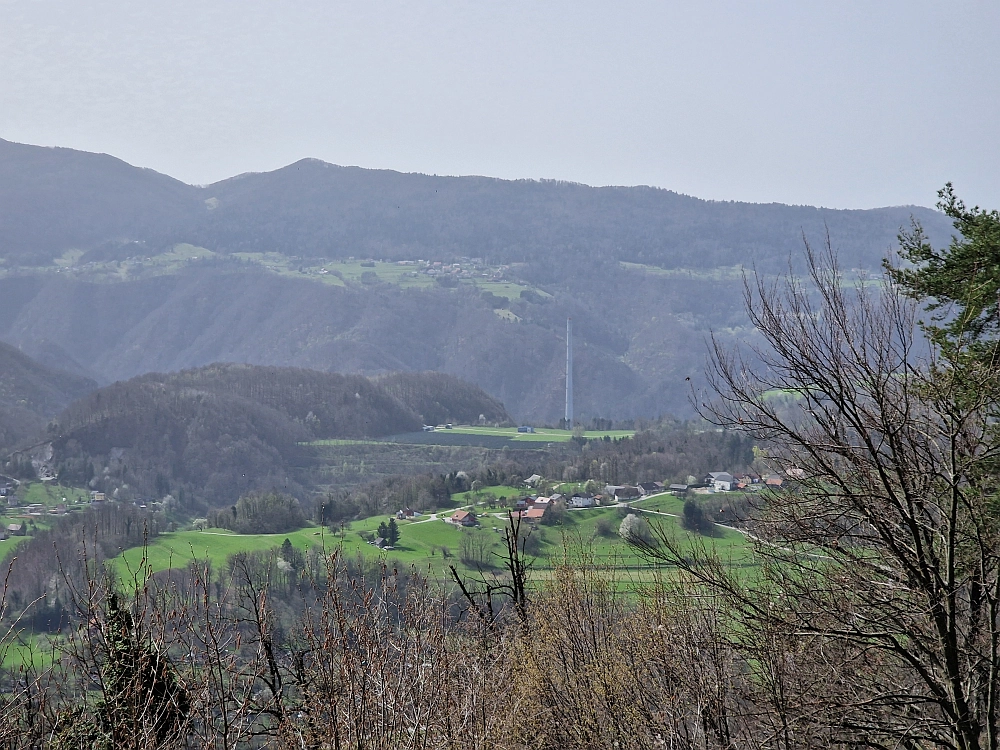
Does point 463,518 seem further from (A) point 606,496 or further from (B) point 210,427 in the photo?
(B) point 210,427

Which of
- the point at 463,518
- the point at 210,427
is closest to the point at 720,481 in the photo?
the point at 463,518

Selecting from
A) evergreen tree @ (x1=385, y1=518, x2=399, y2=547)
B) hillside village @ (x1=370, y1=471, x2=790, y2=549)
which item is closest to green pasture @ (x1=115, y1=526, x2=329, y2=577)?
evergreen tree @ (x1=385, y1=518, x2=399, y2=547)

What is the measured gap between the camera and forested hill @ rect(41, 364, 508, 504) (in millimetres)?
151125

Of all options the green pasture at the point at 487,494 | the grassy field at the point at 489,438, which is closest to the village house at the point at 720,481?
the green pasture at the point at 487,494

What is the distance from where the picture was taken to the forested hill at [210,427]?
151125 millimetres

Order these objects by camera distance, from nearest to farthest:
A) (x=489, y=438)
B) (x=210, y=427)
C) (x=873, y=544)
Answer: (x=873, y=544), (x=210, y=427), (x=489, y=438)

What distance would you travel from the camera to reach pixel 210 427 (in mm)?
165000

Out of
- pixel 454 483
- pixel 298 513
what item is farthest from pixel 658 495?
pixel 298 513

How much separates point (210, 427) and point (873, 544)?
163 meters

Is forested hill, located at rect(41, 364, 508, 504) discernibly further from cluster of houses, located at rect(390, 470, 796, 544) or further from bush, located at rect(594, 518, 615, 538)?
bush, located at rect(594, 518, 615, 538)

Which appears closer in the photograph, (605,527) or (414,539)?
(605,527)

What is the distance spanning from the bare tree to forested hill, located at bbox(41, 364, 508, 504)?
143552mm

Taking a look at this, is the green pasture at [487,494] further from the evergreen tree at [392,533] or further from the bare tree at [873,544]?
the bare tree at [873,544]

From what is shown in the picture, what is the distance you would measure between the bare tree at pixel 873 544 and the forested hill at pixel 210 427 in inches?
5652
